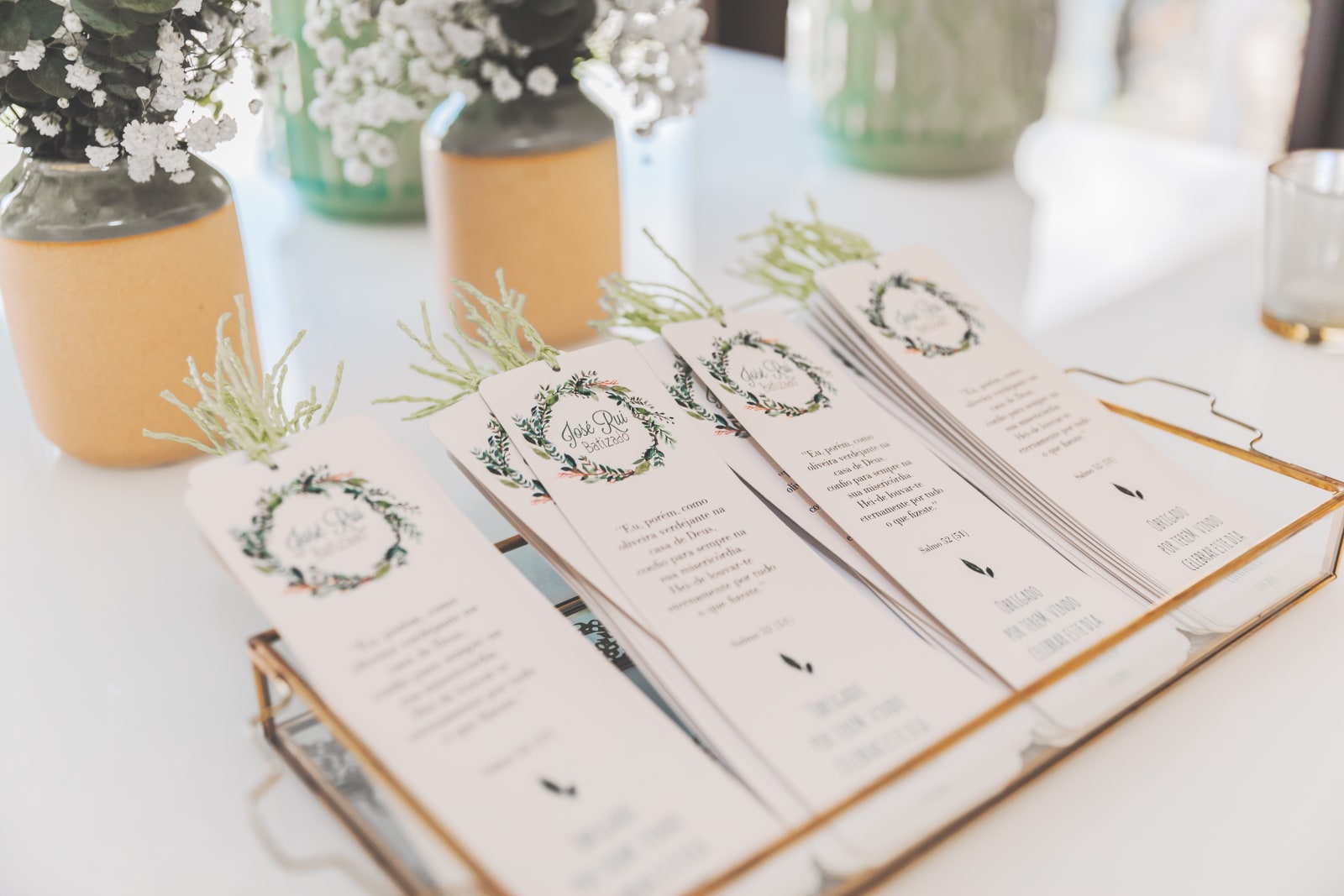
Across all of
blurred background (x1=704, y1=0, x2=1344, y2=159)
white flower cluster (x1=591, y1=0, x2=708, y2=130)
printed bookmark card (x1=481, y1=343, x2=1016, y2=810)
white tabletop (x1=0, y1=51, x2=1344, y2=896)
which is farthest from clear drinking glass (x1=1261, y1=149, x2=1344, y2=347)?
blurred background (x1=704, y1=0, x2=1344, y2=159)

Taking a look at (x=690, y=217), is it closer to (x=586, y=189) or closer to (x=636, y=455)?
(x=586, y=189)

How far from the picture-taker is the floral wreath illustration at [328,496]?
0.47 meters

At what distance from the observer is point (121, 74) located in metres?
0.65

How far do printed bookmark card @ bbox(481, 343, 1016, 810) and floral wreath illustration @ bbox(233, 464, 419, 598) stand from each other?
74mm

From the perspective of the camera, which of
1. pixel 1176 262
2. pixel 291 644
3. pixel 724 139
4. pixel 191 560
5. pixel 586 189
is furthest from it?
pixel 724 139

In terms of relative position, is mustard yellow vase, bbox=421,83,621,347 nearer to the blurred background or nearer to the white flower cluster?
the white flower cluster

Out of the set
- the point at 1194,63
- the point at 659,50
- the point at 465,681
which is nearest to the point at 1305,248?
the point at 659,50

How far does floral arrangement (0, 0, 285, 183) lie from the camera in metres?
0.61

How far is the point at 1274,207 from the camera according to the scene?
3.04ft

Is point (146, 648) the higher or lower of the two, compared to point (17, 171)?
lower

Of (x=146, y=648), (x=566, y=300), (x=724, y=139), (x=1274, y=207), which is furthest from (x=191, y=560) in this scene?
(x=724, y=139)

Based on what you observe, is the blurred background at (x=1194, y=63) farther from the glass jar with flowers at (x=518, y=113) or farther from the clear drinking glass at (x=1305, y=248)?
the glass jar with flowers at (x=518, y=113)

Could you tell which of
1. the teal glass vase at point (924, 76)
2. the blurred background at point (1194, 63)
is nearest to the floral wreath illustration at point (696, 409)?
the teal glass vase at point (924, 76)

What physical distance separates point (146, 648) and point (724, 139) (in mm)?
1079
